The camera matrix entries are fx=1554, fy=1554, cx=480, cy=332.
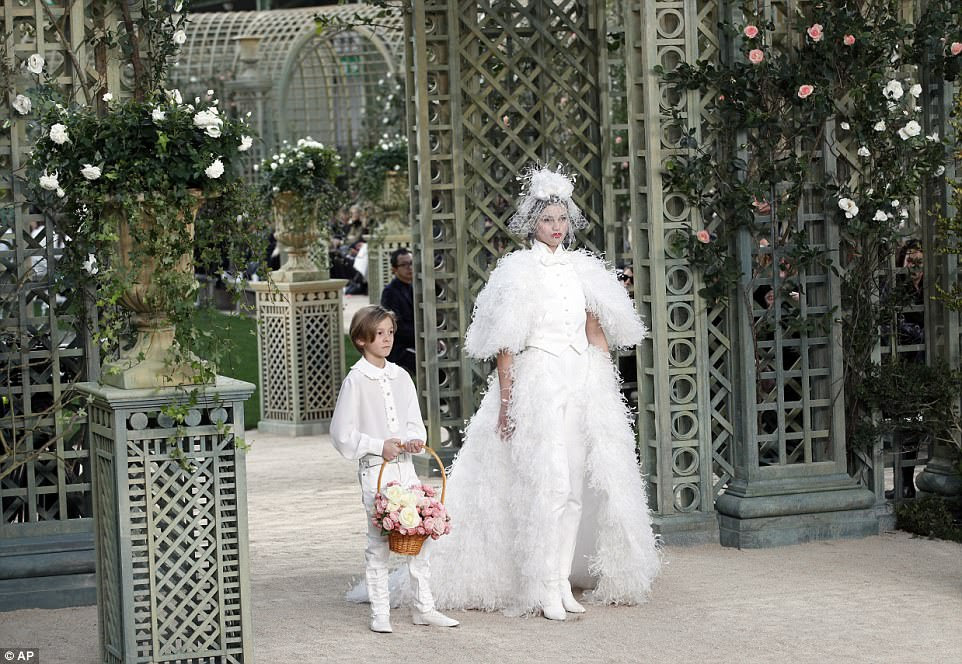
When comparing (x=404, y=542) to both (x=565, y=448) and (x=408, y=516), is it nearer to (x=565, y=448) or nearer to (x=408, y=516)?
(x=408, y=516)

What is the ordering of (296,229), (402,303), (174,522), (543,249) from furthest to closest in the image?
(296,229)
(402,303)
(543,249)
(174,522)

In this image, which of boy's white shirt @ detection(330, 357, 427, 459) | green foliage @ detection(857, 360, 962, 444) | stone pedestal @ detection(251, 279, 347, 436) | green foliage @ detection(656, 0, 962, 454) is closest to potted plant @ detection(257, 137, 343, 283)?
stone pedestal @ detection(251, 279, 347, 436)

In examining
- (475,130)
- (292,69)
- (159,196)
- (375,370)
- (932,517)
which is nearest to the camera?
(159,196)

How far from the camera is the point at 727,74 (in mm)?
7184

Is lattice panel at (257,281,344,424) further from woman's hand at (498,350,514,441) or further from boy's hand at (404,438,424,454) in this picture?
boy's hand at (404,438,424,454)

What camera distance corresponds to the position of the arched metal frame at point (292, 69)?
73.9ft

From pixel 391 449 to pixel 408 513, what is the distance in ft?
0.83

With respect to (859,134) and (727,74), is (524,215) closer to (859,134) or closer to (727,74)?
(727,74)

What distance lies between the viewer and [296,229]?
39.8 feet

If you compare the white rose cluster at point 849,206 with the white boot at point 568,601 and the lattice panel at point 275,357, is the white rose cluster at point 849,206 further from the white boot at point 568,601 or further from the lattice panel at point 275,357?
the lattice panel at point 275,357

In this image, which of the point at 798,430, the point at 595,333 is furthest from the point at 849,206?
the point at 595,333

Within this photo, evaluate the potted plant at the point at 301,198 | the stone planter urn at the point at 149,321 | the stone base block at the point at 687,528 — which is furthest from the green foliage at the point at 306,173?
the stone planter urn at the point at 149,321

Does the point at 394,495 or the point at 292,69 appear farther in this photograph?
the point at 292,69

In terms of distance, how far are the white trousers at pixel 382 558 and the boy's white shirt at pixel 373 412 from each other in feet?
0.38
